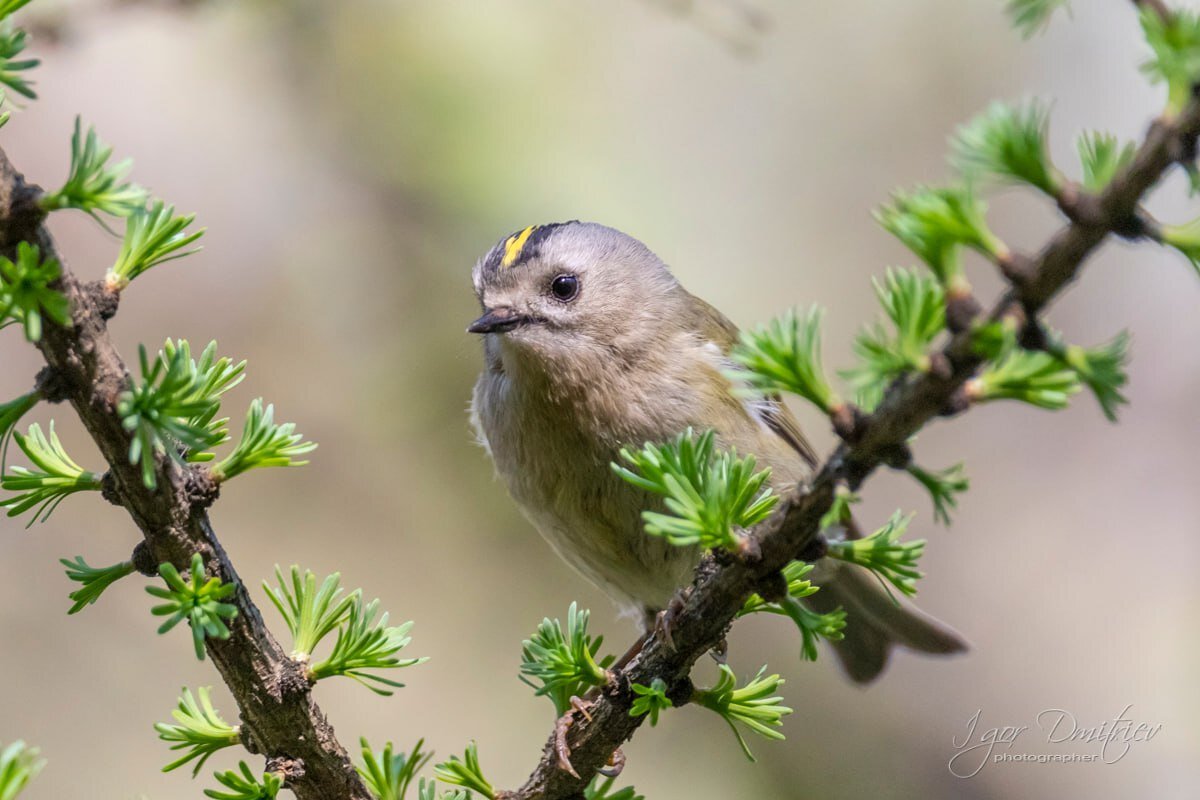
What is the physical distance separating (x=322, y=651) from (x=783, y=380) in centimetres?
277

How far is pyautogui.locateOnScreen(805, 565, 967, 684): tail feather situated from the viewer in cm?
396

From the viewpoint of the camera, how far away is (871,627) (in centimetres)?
411

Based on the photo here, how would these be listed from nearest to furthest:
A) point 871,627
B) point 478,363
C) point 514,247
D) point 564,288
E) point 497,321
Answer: point 497,321 → point 564,288 → point 514,247 → point 871,627 → point 478,363

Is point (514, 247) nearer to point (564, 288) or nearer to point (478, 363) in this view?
point (564, 288)

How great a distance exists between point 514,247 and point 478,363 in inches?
58.2

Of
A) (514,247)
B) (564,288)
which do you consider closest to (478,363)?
(514,247)

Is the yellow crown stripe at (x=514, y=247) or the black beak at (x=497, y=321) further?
Result: the yellow crown stripe at (x=514, y=247)

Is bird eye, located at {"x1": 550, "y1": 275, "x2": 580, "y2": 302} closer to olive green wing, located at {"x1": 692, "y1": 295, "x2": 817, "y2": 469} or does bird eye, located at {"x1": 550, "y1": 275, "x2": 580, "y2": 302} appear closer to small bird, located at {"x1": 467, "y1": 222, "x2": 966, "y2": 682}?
small bird, located at {"x1": 467, "y1": 222, "x2": 966, "y2": 682}

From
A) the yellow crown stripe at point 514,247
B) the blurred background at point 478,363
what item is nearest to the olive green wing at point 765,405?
the yellow crown stripe at point 514,247

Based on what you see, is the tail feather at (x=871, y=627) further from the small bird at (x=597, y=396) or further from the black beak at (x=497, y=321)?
the black beak at (x=497, y=321)

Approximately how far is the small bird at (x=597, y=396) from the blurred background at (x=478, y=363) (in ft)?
4.17

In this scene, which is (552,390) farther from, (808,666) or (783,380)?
(808,666)

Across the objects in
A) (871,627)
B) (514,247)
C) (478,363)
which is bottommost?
(871,627)

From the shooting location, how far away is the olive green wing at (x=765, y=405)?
357 cm
